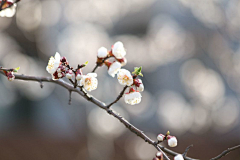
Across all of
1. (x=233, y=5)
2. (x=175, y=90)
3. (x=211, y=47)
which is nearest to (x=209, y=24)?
(x=211, y=47)

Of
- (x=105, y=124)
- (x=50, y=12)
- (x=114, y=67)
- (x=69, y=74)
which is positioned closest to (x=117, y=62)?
(x=114, y=67)

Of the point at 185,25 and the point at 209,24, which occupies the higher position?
the point at 209,24

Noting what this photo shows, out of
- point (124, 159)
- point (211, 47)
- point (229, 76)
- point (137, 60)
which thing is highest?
point (211, 47)

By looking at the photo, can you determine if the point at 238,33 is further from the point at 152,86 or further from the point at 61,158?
the point at 61,158

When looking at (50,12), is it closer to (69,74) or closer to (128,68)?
(128,68)

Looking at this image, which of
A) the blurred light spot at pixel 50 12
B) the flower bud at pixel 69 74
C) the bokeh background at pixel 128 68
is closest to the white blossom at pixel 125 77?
the flower bud at pixel 69 74

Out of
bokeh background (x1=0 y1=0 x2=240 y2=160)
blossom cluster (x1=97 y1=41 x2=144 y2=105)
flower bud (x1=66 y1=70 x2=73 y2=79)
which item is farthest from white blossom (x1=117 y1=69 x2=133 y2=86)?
bokeh background (x1=0 y1=0 x2=240 y2=160)

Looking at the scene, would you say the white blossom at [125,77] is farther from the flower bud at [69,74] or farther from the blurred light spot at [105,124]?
the blurred light spot at [105,124]

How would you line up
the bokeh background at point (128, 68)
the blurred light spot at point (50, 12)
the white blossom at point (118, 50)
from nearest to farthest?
1. the white blossom at point (118, 50)
2. the bokeh background at point (128, 68)
3. the blurred light spot at point (50, 12)
